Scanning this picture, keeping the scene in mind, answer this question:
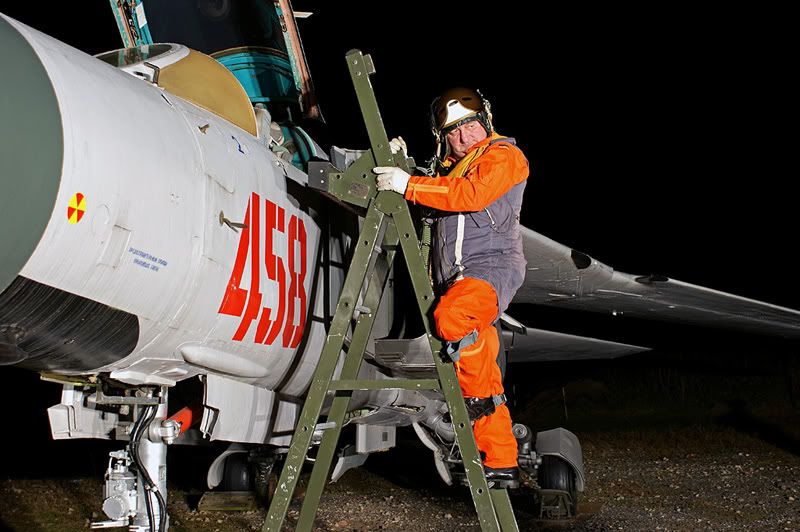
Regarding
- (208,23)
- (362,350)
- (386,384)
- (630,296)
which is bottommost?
(386,384)

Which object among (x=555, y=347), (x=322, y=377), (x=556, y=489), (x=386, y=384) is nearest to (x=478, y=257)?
(x=386, y=384)

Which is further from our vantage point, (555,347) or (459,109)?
(555,347)

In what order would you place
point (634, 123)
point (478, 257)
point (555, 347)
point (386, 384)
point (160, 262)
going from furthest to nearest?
point (634, 123) → point (555, 347) → point (478, 257) → point (386, 384) → point (160, 262)

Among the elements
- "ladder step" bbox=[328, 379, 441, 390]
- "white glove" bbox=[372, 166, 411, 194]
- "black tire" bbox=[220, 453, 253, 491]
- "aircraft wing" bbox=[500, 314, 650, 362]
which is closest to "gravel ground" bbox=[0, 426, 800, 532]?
"black tire" bbox=[220, 453, 253, 491]

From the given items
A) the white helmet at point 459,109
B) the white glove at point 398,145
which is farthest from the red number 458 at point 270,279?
the white helmet at point 459,109

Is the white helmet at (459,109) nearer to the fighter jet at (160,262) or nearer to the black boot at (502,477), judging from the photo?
the fighter jet at (160,262)

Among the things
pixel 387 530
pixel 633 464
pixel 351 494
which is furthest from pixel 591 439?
pixel 387 530

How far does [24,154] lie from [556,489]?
500 centimetres

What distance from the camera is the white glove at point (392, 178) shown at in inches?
118

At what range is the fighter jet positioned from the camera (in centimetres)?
227

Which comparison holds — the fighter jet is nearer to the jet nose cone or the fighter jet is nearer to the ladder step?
the jet nose cone

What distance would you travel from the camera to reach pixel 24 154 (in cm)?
216

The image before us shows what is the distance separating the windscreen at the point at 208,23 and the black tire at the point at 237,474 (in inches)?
128

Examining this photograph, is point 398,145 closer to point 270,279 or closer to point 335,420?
point 270,279
